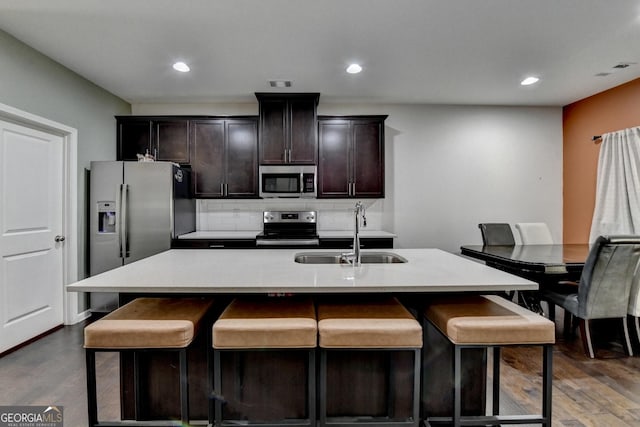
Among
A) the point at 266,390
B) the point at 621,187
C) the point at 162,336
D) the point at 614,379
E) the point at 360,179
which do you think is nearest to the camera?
the point at 162,336

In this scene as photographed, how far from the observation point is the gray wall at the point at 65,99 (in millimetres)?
2803

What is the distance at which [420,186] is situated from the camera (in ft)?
15.4

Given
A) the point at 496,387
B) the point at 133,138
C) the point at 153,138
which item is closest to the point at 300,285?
the point at 496,387

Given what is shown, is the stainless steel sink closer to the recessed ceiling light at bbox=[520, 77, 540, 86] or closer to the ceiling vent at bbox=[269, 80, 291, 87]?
the ceiling vent at bbox=[269, 80, 291, 87]

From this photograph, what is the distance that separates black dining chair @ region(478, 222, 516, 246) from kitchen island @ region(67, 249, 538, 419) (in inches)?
73.2

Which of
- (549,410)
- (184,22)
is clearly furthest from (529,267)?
(184,22)

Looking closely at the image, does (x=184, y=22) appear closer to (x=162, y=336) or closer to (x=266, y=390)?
(x=162, y=336)

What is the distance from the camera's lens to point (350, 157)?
14.1 ft

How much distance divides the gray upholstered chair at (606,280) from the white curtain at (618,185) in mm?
1598

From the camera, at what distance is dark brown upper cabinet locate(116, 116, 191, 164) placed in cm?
427

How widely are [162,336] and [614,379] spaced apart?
2.91 metres

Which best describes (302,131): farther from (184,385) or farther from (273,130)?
(184,385)

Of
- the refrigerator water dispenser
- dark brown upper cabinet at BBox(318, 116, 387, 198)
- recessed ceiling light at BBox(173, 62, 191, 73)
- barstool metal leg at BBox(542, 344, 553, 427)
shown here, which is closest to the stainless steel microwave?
dark brown upper cabinet at BBox(318, 116, 387, 198)

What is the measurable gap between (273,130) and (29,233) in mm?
2589
